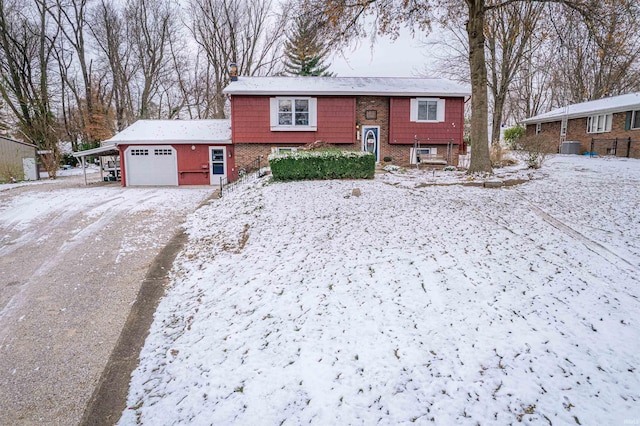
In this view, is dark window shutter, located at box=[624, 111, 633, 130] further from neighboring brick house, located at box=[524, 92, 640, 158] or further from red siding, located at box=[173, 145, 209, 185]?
red siding, located at box=[173, 145, 209, 185]

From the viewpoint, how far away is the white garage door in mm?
18781

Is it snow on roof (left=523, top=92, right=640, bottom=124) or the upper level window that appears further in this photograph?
the upper level window

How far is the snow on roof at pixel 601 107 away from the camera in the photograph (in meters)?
19.8

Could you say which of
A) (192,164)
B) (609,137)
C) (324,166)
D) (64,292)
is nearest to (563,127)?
(609,137)

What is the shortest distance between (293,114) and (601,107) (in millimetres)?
18450

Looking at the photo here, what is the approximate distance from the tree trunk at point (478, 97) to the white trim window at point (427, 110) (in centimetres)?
542

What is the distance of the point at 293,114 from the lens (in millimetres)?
17375

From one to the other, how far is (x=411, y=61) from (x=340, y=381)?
29396 mm

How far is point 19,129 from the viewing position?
92.6ft

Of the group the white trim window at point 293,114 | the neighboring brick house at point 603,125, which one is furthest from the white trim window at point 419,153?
the neighboring brick house at point 603,125

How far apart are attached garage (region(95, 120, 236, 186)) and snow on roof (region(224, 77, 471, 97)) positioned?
2.86 m

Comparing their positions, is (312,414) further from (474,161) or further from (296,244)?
(474,161)

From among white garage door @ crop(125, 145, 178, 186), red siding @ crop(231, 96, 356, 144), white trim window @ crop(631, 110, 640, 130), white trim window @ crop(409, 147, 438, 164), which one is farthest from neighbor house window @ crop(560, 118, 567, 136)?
white garage door @ crop(125, 145, 178, 186)

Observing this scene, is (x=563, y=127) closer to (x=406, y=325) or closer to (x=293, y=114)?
(x=293, y=114)
